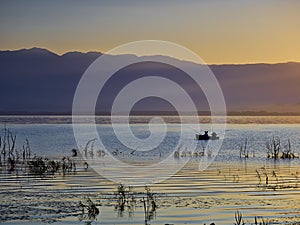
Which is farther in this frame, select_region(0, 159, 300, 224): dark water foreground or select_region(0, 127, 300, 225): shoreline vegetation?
select_region(0, 127, 300, 225): shoreline vegetation

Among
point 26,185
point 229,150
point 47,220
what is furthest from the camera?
point 229,150

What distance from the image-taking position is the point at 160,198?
969 inches

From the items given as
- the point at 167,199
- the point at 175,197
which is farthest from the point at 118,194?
the point at 175,197

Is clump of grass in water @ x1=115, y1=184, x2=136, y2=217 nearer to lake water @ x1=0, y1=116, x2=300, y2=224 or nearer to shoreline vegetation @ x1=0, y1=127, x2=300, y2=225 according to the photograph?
shoreline vegetation @ x1=0, y1=127, x2=300, y2=225

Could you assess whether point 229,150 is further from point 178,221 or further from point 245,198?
point 178,221

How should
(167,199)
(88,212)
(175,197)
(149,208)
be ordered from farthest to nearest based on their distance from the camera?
(175,197), (167,199), (149,208), (88,212)

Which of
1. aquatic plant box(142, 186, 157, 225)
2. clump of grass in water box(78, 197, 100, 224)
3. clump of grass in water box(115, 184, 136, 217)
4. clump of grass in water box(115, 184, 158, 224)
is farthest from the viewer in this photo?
clump of grass in water box(115, 184, 136, 217)

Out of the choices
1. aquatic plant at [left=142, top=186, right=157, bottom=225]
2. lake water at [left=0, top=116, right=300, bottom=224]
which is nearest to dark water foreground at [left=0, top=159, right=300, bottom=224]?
lake water at [left=0, top=116, right=300, bottom=224]

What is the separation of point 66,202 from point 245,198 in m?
6.73

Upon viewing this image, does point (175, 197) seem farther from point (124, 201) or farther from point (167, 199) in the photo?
point (124, 201)

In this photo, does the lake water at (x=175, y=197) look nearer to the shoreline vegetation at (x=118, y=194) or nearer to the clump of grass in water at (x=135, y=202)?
the shoreline vegetation at (x=118, y=194)

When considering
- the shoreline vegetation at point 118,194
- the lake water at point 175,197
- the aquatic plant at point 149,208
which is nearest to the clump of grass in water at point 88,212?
the shoreline vegetation at point 118,194

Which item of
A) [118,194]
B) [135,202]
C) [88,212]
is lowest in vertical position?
[88,212]

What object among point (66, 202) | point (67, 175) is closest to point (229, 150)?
point (67, 175)
